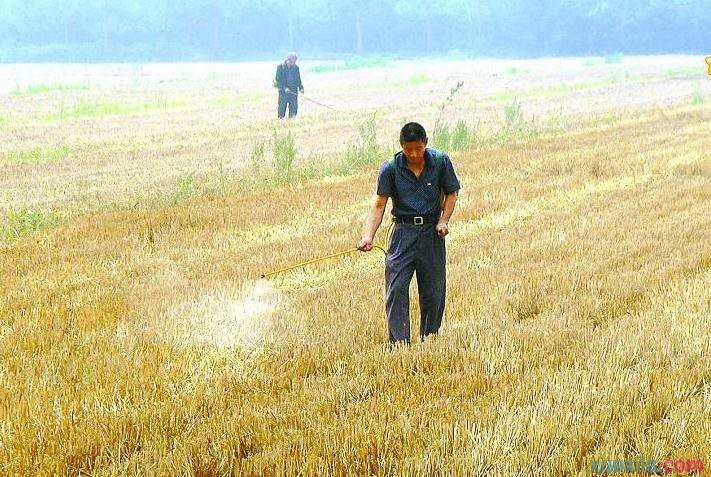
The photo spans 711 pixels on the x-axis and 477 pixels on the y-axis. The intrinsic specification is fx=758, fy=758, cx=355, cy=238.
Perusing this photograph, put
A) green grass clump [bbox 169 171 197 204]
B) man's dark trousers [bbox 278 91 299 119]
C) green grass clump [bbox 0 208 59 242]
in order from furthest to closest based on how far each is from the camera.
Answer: man's dark trousers [bbox 278 91 299 119] < green grass clump [bbox 169 171 197 204] < green grass clump [bbox 0 208 59 242]

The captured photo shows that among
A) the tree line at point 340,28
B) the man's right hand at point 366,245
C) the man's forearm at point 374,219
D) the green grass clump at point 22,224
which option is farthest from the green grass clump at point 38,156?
the tree line at point 340,28

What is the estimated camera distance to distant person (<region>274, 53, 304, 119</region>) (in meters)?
24.2

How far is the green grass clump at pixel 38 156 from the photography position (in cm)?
1681

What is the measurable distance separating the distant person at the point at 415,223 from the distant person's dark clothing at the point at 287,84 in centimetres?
1965

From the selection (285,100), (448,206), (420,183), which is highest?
(285,100)

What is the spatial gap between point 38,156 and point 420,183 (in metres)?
14.9

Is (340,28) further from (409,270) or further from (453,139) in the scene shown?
(409,270)

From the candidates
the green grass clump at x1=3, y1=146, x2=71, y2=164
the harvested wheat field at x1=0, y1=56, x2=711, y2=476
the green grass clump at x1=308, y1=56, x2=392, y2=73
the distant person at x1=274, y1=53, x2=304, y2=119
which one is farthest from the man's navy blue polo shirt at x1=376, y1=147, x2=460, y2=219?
the green grass clump at x1=308, y1=56, x2=392, y2=73

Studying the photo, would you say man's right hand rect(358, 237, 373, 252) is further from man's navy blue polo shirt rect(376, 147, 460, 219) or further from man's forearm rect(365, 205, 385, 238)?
man's navy blue polo shirt rect(376, 147, 460, 219)

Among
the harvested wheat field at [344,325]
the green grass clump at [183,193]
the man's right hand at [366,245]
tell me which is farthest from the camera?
the green grass clump at [183,193]

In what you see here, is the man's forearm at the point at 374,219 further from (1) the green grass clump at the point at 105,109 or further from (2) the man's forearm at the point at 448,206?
(1) the green grass clump at the point at 105,109

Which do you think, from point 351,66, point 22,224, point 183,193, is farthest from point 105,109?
point 351,66

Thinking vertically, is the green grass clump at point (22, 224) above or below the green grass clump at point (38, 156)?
below

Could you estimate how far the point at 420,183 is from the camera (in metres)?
4.75
